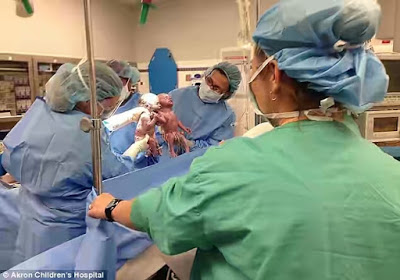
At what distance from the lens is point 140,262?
46.1 inches

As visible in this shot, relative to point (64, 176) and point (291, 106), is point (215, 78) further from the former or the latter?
point (291, 106)

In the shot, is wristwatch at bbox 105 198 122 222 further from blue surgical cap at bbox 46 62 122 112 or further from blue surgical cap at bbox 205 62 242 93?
blue surgical cap at bbox 205 62 242 93

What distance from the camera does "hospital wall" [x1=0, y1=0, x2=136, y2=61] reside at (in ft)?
9.44

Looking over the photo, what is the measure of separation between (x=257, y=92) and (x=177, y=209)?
12.6 inches

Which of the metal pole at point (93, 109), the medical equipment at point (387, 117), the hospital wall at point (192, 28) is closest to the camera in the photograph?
the metal pole at point (93, 109)

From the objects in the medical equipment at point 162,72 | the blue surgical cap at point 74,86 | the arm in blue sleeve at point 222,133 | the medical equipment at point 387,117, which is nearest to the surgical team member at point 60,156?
the blue surgical cap at point 74,86

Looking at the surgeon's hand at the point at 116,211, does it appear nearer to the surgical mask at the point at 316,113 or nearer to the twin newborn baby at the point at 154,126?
the surgical mask at the point at 316,113

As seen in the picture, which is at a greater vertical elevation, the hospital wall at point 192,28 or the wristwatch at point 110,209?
the hospital wall at point 192,28

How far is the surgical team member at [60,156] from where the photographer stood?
1.39m

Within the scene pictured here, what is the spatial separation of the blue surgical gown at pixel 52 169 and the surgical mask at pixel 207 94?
1047 mm

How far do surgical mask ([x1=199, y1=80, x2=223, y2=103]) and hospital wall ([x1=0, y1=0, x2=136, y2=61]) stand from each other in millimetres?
859

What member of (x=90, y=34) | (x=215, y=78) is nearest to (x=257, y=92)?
(x=90, y=34)

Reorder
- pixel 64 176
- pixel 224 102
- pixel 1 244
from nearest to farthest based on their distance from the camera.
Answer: pixel 64 176 < pixel 1 244 < pixel 224 102

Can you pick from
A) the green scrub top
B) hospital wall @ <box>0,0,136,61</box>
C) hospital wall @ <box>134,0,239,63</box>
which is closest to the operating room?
the green scrub top
